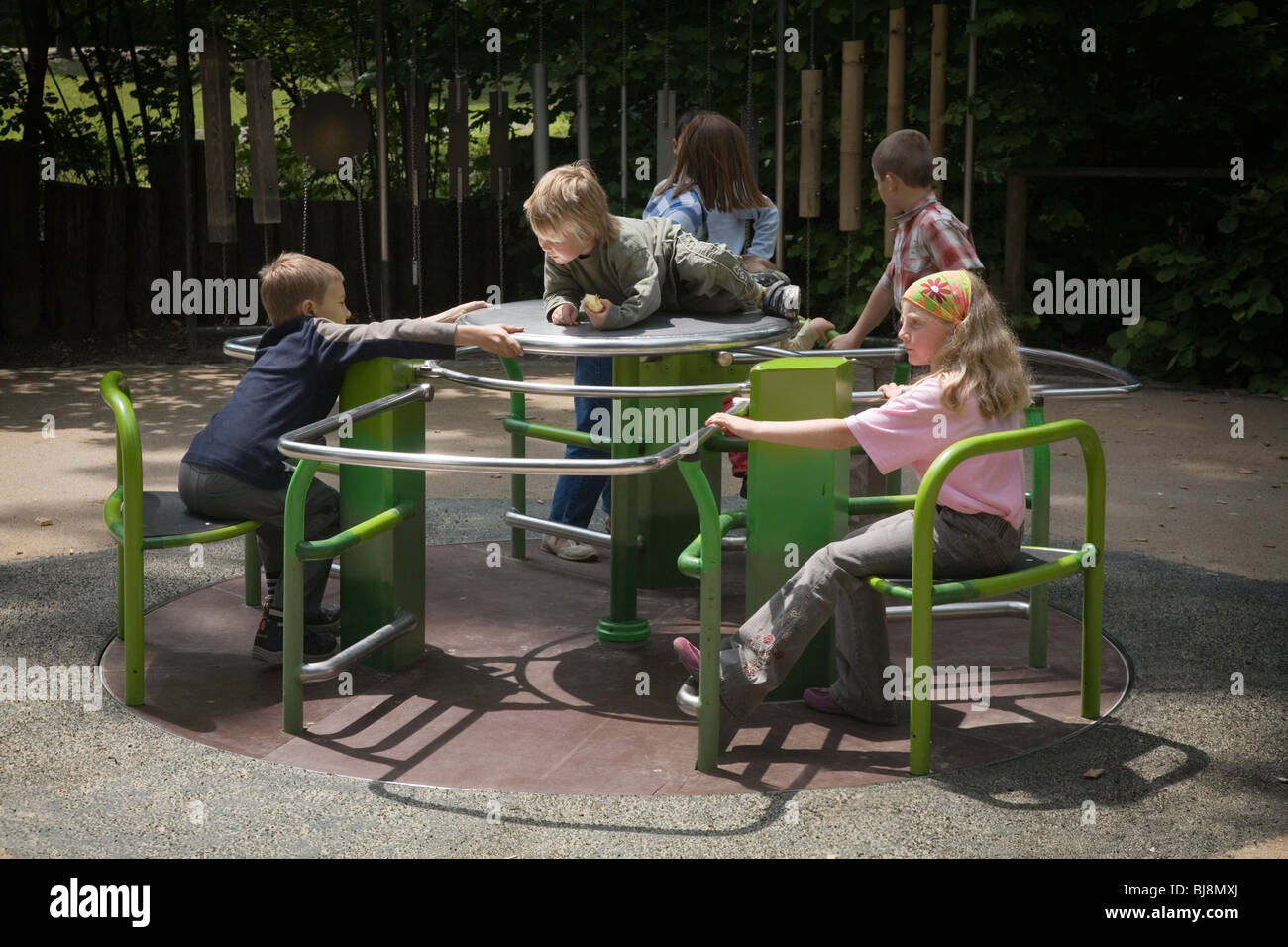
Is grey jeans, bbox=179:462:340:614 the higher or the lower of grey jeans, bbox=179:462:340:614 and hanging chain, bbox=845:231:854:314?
the lower

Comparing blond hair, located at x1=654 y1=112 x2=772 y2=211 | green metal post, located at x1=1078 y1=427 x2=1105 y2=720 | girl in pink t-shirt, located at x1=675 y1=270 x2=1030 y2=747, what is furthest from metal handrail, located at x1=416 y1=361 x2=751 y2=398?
blond hair, located at x1=654 y1=112 x2=772 y2=211

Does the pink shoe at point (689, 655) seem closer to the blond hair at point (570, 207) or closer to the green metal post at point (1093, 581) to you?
the green metal post at point (1093, 581)

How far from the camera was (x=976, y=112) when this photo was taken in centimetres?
916

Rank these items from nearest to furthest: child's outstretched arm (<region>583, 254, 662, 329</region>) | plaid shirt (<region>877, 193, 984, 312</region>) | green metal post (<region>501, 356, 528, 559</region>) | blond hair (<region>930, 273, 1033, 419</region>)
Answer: blond hair (<region>930, 273, 1033, 419</region>) < child's outstretched arm (<region>583, 254, 662, 329</region>) < plaid shirt (<region>877, 193, 984, 312</region>) < green metal post (<region>501, 356, 528, 559</region>)

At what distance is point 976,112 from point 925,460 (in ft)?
20.2

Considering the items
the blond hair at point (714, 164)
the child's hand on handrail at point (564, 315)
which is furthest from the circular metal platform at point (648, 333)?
the blond hair at point (714, 164)

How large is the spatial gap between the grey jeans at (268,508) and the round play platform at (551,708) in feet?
0.87

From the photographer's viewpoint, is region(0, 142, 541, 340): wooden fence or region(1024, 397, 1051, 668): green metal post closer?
region(1024, 397, 1051, 668): green metal post

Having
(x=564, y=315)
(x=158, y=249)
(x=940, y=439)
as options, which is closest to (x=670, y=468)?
(x=564, y=315)

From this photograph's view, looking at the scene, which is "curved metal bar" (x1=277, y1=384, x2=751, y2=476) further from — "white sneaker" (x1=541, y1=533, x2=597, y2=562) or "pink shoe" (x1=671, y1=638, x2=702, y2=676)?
"white sneaker" (x1=541, y1=533, x2=597, y2=562)

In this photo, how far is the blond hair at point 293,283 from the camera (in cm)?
400

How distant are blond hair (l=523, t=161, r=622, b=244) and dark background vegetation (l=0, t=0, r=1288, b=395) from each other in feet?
A: 15.7

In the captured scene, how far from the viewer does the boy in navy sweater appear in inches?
152

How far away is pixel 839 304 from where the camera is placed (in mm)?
10242
